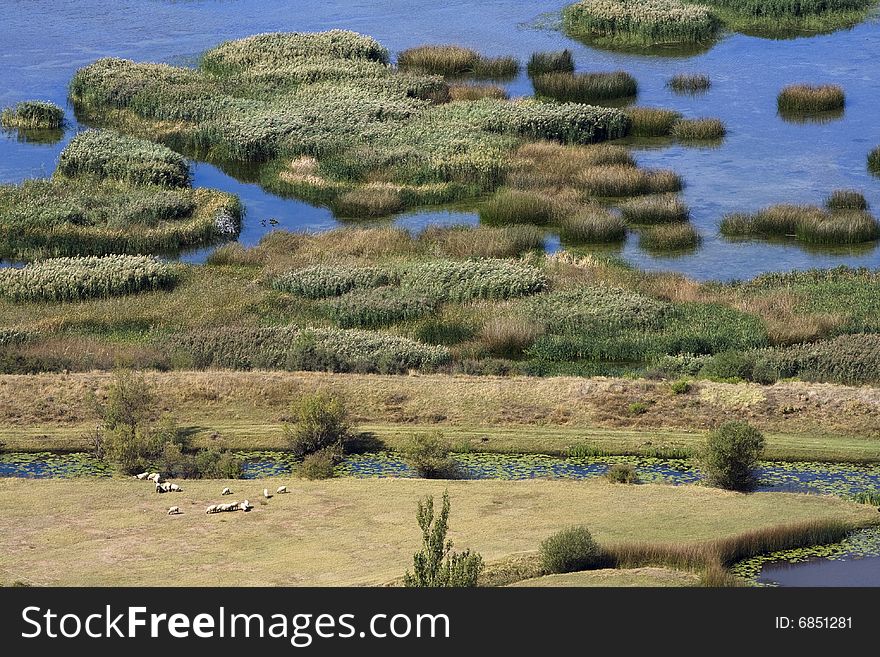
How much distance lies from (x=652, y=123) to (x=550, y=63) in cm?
1077

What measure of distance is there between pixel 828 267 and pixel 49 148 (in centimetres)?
3226

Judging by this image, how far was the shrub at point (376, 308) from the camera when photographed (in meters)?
41.3

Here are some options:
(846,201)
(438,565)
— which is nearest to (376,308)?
(846,201)

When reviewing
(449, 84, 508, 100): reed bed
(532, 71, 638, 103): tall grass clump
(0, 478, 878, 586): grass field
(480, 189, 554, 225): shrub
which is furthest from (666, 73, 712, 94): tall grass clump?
(0, 478, 878, 586): grass field

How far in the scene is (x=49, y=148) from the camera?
62.6 m

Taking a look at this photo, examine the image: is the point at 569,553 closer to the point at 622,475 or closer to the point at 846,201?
the point at 622,475

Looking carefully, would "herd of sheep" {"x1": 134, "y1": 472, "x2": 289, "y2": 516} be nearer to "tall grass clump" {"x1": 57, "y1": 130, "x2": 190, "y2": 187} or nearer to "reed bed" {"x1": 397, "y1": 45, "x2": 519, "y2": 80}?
"tall grass clump" {"x1": 57, "y1": 130, "x2": 190, "y2": 187}

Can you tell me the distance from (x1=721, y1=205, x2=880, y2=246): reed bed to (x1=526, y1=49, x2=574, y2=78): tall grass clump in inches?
860

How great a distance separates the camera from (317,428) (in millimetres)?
33000

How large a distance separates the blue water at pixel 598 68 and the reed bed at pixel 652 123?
1764 mm

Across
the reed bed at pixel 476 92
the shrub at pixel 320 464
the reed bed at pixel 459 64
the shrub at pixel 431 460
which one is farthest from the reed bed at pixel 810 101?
the shrub at pixel 320 464

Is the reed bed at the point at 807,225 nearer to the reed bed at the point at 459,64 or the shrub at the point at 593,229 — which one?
the shrub at the point at 593,229

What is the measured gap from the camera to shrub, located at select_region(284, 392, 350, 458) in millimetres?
33062

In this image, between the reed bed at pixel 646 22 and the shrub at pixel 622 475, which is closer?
the shrub at pixel 622 475
